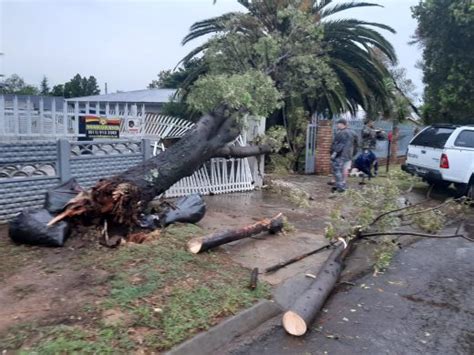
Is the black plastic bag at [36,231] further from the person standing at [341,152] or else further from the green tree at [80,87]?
the green tree at [80,87]

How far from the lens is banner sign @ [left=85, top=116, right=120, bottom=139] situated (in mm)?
8695

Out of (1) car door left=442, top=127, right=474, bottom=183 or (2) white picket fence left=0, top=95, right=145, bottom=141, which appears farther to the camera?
(1) car door left=442, top=127, right=474, bottom=183

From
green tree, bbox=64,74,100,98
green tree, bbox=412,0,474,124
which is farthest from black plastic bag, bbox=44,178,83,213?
green tree, bbox=64,74,100,98

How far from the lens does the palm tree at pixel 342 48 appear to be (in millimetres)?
15172

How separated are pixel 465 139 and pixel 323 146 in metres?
4.58

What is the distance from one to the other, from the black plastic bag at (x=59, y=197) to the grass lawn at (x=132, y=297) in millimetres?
569

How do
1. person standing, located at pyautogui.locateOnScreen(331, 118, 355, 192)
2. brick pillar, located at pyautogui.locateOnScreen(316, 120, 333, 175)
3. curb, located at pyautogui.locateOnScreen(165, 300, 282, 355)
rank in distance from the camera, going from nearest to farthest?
curb, located at pyautogui.locateOnScreen(165, 300, 282, 355) → person standing, located at pyautogui.locateOnScreen(331, 118, 355, 192) → brick pillar, located at pyautogui.locateOnScreen(316, 120, 333, 175)

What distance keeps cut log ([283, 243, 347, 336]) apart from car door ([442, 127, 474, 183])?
5.97m

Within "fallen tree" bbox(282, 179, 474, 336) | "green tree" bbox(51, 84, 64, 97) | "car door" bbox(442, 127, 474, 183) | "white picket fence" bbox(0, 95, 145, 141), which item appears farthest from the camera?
"green tree" bbox(51, 84, 64, 97)

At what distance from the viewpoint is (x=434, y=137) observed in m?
10.8

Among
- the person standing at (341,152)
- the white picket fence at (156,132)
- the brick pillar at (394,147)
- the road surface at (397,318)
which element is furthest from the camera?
the brick pillar at (394,147)

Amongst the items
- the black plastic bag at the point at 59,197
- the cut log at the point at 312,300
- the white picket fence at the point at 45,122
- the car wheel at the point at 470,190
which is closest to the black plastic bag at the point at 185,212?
the black plastic bag at the point at 59,197

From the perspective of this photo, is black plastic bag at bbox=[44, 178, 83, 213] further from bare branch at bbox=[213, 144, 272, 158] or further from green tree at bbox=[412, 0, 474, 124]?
green tree at bbox=[412, 0, 474, 124]

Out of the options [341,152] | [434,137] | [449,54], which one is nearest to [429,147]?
[434,137]
